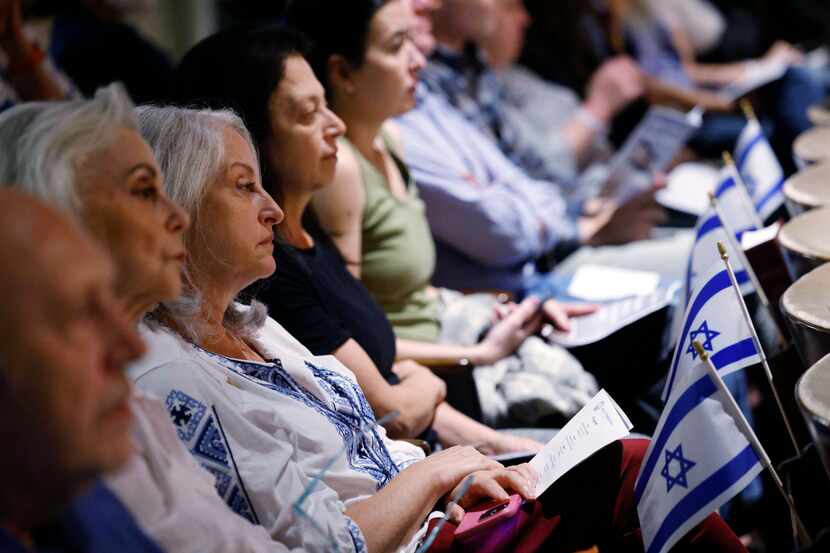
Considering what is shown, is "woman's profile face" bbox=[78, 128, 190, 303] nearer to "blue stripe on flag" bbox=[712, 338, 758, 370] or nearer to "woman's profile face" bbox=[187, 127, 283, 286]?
"woman's profile face" bbox=[187, 127, 283, 286]

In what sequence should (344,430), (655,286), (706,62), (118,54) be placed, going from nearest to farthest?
(344,430)
(655,286)
(118,54)
(706,62)

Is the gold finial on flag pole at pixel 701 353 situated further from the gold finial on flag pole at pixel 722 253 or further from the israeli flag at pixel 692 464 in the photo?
the gold finial on flag pole at pixel 722 253

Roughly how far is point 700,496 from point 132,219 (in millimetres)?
822

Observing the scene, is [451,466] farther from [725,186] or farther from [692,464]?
[725,186]

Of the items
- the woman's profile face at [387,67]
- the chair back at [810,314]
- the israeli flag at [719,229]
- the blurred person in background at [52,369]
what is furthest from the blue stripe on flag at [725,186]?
the blurred person in background at [52,369]

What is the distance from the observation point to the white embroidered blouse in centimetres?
133

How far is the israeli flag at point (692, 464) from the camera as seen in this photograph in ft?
4.72

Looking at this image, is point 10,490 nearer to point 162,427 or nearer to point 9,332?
point 9,332

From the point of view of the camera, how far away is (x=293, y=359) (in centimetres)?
166

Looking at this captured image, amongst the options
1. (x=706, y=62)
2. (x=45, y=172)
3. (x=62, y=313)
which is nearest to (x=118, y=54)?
(x=45, y=172)

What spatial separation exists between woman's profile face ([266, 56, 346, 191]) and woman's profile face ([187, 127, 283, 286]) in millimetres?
360

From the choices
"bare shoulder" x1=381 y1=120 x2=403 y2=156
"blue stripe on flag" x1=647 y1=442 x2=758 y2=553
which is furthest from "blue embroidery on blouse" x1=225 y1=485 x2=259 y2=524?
"bare shoulder" x1=381 y1=120 x2=403 y2=156

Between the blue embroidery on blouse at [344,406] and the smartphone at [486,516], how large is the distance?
16 cm

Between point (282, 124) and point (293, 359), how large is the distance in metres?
0.51
